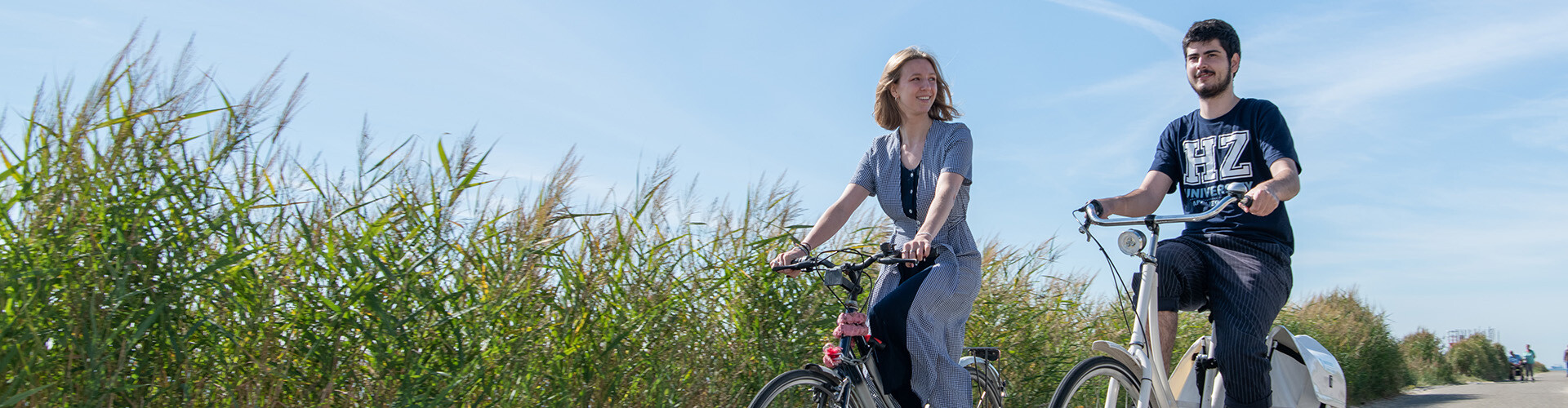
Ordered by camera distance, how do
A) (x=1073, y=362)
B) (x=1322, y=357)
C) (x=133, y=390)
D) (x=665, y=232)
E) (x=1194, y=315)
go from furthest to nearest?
1. (x=1194, y=315)
2. (x=1073, y=362)
3. (x=665, y=232)
4. (x=1322, y=357)
5. (x=133, y=390)

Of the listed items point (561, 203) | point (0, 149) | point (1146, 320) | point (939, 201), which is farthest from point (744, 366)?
point (0, 149)

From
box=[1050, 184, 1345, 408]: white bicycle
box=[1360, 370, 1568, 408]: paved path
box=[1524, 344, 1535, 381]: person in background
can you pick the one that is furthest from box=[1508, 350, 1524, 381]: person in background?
box=[1050, 184, 1345, 408]: white bicycle

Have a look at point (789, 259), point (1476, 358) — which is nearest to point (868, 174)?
point (789, 259)

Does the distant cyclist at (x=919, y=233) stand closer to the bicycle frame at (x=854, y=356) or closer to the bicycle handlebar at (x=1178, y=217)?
the bicycle frame at (x=854, y=356)

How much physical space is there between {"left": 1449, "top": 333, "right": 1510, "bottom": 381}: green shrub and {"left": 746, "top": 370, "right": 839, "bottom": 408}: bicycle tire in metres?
20.8

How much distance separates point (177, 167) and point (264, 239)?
0.32 metres

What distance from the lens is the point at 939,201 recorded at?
3260mm

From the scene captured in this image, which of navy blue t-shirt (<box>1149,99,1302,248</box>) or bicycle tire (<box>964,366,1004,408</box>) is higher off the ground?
navy blue t-shirt (<box>1149,99,1302,248</box>)

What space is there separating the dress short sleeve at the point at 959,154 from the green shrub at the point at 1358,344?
28.3 feet

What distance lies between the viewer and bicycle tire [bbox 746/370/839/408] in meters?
2.87

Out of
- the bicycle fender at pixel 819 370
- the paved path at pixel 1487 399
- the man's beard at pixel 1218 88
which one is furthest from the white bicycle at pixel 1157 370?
the paved path at pixel 1487 399

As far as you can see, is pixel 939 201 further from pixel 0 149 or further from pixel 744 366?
pixel 0 149

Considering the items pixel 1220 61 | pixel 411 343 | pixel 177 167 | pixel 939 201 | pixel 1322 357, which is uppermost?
pixel 1220 61

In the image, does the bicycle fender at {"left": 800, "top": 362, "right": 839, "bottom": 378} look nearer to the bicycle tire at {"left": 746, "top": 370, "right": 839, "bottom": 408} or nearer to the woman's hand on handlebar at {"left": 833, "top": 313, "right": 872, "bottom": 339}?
the bicycle tire at {"left": 746, "top": 370, "right": 839, "bottom": 408}
